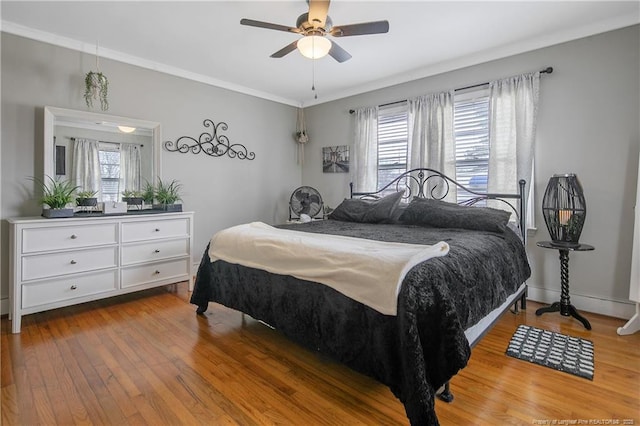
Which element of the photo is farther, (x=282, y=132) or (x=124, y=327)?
(x=282, y=132)

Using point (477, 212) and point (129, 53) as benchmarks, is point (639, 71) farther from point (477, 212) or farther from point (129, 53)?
point (129, 53)

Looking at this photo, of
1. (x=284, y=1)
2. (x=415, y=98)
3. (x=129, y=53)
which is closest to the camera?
(x=284, y=1)

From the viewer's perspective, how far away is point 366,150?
175 inches

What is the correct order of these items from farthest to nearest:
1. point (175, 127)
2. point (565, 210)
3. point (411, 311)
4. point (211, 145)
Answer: point (211, 145) → point (175, 127) → point (565, 210) → point (411, 311)

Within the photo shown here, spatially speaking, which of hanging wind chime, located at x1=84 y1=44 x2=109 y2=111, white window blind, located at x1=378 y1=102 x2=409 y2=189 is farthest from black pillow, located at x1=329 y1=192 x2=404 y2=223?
hanging wind chime, located at x1=84 y1=44 x2=109 y2=111

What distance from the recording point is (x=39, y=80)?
2.97 meters

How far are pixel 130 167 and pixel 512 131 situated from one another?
4004 millimetres

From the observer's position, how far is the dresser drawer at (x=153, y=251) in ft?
10.2

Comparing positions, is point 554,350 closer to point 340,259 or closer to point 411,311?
point 411,311

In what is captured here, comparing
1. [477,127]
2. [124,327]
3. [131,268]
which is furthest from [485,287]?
[131,268]

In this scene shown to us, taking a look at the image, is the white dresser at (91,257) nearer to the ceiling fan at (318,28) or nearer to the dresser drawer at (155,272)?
the dresser drawer at (155,272)

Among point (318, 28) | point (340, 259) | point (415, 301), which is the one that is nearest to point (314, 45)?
point (318, 28)

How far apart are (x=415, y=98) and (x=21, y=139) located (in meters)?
4.04

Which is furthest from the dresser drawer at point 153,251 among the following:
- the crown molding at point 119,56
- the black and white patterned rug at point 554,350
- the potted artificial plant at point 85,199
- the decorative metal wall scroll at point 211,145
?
the black and white patterned rug at point 554,350
